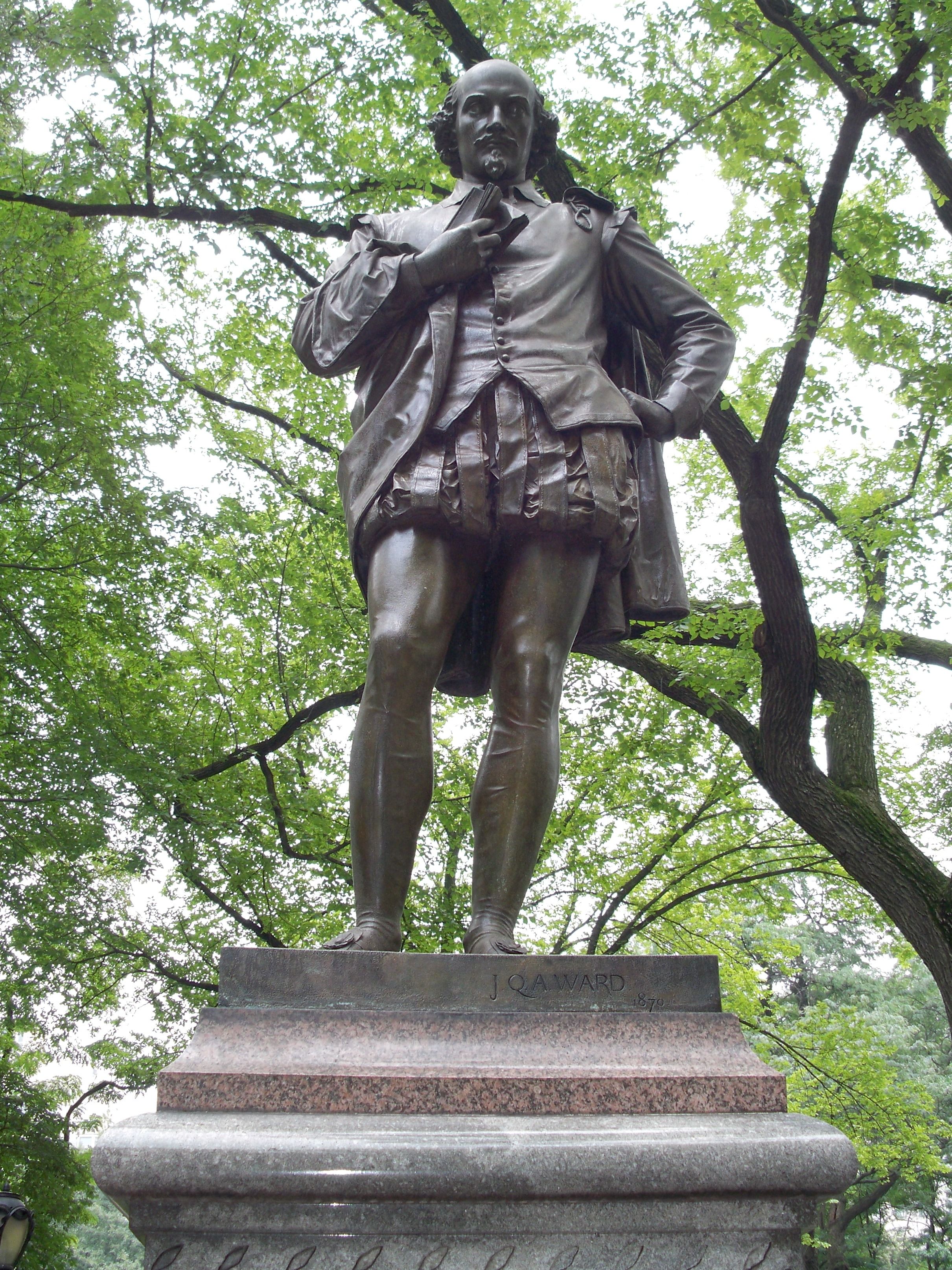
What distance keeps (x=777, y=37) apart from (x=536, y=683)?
6412 mm

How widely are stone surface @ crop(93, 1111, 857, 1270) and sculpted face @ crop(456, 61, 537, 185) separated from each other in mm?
2751

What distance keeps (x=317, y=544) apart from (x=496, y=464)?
965cm

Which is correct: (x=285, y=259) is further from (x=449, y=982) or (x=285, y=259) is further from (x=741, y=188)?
(x=449, y=982)

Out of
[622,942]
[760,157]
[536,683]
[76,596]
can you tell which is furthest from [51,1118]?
[760,157]

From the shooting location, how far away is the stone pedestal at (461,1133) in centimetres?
191

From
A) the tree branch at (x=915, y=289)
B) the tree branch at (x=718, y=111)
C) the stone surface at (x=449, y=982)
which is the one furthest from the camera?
the tree branch at (x=915, y=289)

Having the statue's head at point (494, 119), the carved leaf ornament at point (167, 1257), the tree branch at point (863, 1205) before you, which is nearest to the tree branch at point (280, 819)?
the statue's head at point (494, 119)

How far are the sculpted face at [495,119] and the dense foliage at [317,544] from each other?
4.72 metres

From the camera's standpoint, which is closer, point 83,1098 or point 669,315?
point 669,315

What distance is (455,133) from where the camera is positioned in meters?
3.68

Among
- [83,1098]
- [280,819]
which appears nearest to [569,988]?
[280,819]

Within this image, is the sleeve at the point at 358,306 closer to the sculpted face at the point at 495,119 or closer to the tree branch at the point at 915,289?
the sculpted face at the point at 495,119

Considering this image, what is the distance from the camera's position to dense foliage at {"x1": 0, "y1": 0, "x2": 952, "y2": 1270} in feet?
28.2

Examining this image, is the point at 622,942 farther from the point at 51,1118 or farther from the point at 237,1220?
the point at 237,1220
